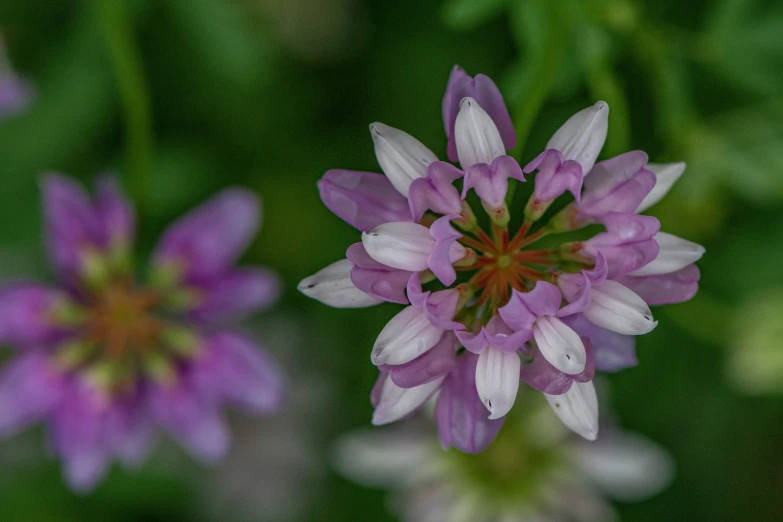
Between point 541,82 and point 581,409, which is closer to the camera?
point 581,409

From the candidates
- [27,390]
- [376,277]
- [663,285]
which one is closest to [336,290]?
[376,277]

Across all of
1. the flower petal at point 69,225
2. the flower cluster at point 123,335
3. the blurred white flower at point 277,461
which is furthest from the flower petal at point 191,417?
the blurred white flower at point 277,461

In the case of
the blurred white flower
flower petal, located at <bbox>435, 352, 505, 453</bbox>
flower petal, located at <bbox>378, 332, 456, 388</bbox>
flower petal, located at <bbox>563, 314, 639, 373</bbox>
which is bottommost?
the blurred white flower

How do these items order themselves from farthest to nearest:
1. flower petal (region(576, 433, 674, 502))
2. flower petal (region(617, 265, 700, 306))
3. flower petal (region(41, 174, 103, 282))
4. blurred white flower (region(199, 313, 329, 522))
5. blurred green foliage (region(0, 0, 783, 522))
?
blurred white flower (region(199, 313, 329, 522))
flower petal (region(576, 433, 674, 502))
blurred green foliage (region(0, 0, 783, 522))
flower petal (region(41, 174, 103, 282))
flower petal (region(617, 265, 700, 306))

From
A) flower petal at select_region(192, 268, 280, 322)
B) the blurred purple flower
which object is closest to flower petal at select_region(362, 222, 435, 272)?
flower petal at select_region(192, 268, 280, 322)

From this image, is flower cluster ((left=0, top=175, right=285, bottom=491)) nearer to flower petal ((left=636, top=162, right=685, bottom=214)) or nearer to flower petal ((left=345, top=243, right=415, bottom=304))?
flower petal ((left=345, top=243, right=415, bottom=304))

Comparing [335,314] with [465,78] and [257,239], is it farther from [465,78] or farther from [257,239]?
[465,78]

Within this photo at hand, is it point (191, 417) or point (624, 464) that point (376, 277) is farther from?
point (624, 464)

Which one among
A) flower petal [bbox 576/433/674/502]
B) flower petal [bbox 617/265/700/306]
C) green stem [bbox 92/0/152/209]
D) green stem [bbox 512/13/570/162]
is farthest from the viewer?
flower petal [bbox 576/433/674/502]
